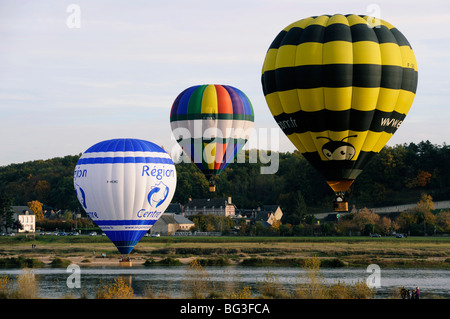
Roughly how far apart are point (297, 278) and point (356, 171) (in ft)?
78.0

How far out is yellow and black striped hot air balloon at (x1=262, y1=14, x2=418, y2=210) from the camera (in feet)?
121

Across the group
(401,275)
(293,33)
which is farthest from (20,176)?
(293,33)

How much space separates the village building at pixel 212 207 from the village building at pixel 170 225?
2081cm

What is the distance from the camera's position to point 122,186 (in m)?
50.1

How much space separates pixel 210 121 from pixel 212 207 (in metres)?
96.4

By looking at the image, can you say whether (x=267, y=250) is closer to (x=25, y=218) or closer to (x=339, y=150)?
(x=339, y=150)

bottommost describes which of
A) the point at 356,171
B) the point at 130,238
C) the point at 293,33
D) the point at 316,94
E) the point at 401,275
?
the point at 401,275

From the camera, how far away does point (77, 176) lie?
52.2 m

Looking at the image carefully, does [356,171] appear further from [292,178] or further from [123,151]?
[292,178]

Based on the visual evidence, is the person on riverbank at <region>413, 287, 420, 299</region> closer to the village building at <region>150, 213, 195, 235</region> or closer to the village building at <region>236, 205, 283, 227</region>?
the village building at <region>150, 213, 195, 235</region>

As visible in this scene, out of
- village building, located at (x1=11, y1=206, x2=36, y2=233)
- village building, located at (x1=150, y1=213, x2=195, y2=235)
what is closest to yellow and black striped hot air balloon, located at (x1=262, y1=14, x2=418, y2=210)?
village building, located at (x1=150, y1=213, x2=195, y2=235)

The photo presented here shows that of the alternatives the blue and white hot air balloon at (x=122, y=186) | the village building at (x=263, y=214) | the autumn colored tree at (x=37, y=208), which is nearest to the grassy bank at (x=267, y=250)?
the blue and white hot air balloon at (x=122, y=186)

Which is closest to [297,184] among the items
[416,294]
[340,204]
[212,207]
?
[212,207]

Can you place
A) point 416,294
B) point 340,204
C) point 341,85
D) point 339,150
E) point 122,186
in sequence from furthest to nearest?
point 122,186 → point 416,294 → point 340,204 → point 339,150 → point 341,85
